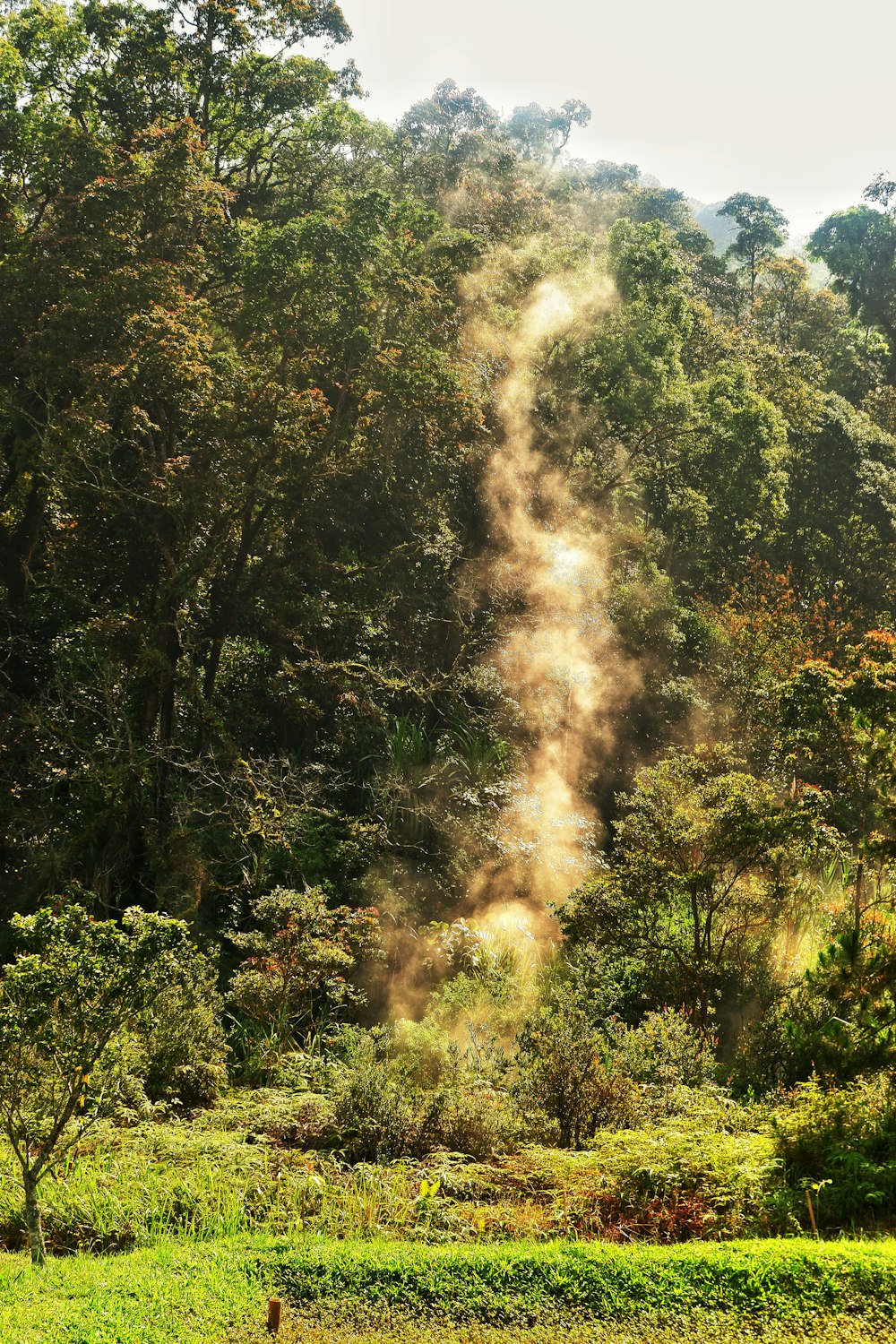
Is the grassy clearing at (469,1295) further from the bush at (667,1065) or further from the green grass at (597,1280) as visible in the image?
the bush at (667,1065)

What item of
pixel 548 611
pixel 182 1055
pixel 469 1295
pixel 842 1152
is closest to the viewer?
pixel 469 1295

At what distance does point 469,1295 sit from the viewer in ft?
15.7

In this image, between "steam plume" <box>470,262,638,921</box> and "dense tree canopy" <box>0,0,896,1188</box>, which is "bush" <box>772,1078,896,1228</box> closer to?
"dense tree canopy" <box>0,0,896,1188</box>

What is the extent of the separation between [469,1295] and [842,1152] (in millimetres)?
2448

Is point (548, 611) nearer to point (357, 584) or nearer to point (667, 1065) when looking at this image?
point (357, 584)

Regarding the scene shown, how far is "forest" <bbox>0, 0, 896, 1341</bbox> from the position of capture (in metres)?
5.94

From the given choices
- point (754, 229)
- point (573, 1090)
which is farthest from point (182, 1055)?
point (754, 229)

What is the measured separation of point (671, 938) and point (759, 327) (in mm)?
24514

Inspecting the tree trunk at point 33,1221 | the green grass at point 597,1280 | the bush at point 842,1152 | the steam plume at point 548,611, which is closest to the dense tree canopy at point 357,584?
the steam plume at point 548,611

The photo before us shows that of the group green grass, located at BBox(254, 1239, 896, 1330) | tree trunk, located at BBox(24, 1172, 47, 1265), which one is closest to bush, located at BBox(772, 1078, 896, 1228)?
green grass, located at BBox(254, 1239, 896, 1330)

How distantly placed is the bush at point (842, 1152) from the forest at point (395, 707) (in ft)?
0.07

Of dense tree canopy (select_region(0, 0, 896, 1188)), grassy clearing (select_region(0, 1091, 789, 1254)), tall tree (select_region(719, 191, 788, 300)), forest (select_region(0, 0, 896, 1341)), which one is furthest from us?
tall tree (select_region(719, 191, 788, 300))

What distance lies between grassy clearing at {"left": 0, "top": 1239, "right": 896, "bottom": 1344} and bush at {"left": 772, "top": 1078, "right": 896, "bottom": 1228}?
568 millimetres

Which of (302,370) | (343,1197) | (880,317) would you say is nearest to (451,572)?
(302,370)
